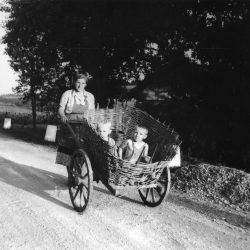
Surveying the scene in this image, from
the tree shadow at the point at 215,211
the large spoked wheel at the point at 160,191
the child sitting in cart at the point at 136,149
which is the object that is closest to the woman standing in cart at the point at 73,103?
the child sitting in cart at the point at 136,149

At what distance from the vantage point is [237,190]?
21.5 ft

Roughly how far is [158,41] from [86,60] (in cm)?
322

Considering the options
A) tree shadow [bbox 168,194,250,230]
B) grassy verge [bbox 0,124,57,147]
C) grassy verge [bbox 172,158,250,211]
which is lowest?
grassy verge [bbox 0,124,57,147]

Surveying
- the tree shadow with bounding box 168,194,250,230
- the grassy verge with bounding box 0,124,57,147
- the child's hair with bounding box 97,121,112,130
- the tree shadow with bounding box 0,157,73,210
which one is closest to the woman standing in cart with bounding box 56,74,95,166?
the child's hair with bounding box 97,121,112,130

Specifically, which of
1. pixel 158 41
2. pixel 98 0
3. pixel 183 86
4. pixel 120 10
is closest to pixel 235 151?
pixel 183 86

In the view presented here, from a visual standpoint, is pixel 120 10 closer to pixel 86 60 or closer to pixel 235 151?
pixel 86 60

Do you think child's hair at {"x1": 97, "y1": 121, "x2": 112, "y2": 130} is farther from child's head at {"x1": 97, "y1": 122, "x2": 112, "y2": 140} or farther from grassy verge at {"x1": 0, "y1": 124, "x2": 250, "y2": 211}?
grassy verge at {"x1": 0, "y1": 124, "x2": 250, "y2": 211}

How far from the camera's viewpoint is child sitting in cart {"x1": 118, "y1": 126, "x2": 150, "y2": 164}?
5762mm

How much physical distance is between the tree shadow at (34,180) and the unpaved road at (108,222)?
20 mm

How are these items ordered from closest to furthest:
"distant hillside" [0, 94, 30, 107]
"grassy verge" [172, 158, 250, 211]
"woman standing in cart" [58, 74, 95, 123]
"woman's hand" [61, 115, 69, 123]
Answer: "woman's hand" [61, 115, 69, 123], "grassy verge" [172, 158, 250, 211], "woman standing in cart" [58, 74, 95, 123], "distant hillside" [0, 94, 30, 107]

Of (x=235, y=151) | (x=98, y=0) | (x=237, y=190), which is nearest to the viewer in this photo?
(x=237, y=190)

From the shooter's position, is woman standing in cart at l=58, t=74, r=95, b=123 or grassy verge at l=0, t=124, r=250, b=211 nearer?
grassy verge at l=0, t=124, r=250, b=211

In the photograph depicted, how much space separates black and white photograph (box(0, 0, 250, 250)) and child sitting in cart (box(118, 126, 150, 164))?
19mm

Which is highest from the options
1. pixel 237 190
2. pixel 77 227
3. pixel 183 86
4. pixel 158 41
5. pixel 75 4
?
pixel 75 4
